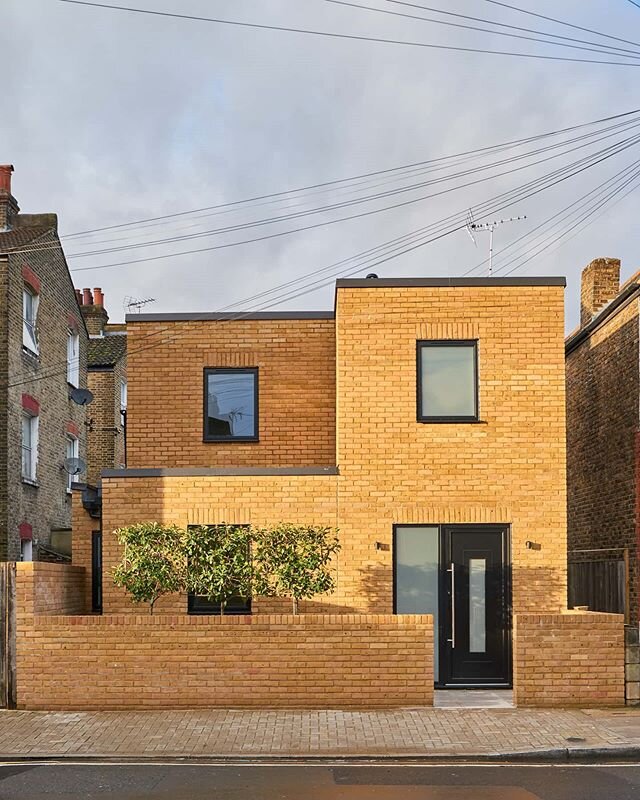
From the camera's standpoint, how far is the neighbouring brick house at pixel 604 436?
18.9m

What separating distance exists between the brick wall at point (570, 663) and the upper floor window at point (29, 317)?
14.4 meters

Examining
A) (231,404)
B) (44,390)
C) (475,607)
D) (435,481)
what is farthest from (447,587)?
(44,390)

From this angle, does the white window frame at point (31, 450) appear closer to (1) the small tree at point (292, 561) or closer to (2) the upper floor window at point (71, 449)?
(2) the upper floor window at point (71, 449)

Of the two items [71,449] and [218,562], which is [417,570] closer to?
[218,562]

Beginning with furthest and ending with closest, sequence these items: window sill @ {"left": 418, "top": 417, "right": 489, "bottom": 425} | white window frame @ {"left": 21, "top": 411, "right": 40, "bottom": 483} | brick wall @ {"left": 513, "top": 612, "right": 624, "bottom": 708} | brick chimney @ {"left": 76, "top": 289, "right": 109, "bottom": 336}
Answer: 1. brick chimney @ {"left": 76, "top": 289, "right": 109, "bottom": 336}
2. white window frame @ {"left": 21, "top": 411, "right": 40, "bottom": 483}
3. window sill @ {"left": 418, "top": 417, "right": 489, "bottom": 425}
4. brick wall @ {"left": 513, "top": 612, "right": 624, "bottom": 708}

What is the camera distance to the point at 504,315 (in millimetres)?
Result: 17031

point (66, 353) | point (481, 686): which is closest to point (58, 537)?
point (66, 353)

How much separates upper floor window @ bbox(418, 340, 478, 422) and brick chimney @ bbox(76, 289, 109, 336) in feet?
69.0

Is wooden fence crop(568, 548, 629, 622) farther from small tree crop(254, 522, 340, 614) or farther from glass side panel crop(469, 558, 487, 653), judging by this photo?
small tree crop(254, 522, 340, 614)

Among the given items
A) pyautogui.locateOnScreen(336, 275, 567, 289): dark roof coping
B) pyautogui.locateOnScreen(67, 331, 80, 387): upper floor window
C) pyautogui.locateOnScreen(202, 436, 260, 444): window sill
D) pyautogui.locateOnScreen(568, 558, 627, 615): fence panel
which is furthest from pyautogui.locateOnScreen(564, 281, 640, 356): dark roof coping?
pyautogui.locateOnScreen(67, 331, 80, 387): upper floor window

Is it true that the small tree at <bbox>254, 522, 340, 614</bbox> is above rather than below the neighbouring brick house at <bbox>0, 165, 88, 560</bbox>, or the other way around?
below

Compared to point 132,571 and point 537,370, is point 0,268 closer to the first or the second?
point 132,571

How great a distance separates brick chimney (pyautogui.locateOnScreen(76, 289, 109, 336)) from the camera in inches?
1422

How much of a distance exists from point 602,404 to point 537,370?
179 inches
